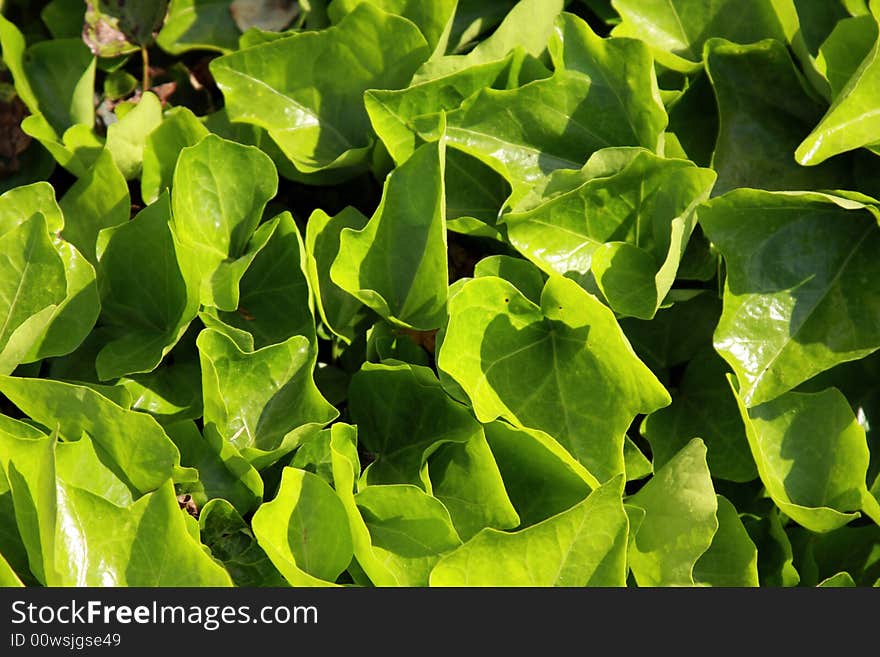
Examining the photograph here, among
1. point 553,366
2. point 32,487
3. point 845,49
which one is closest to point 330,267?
point 553,366

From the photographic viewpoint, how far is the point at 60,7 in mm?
1391

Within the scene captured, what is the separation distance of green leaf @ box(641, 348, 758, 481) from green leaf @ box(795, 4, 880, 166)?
0.25 meters

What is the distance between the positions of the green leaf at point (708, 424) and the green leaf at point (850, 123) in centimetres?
25

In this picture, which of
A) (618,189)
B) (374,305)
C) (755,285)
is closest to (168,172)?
(374,305)

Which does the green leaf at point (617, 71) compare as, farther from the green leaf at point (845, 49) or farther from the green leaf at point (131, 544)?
the green leaf at point (131, 544)

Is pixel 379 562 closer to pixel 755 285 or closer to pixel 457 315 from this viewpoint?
pixel 457 315

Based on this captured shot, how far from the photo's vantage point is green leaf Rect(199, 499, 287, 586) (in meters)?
0.96

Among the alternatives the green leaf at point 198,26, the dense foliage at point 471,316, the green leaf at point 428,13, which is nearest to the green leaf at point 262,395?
the dense foliage at point 471,316

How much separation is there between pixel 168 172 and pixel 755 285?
0.68 m

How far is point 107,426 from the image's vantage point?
95cm

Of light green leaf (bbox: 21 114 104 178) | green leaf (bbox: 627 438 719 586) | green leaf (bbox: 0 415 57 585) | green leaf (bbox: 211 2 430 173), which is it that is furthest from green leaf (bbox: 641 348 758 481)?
light green leaf (bbox: 21 114 104 178)

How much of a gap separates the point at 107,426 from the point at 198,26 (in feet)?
2.08

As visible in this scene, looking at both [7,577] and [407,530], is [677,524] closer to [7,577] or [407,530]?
[407,530]

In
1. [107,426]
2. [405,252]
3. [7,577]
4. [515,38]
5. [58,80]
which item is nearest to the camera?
[7,577]
